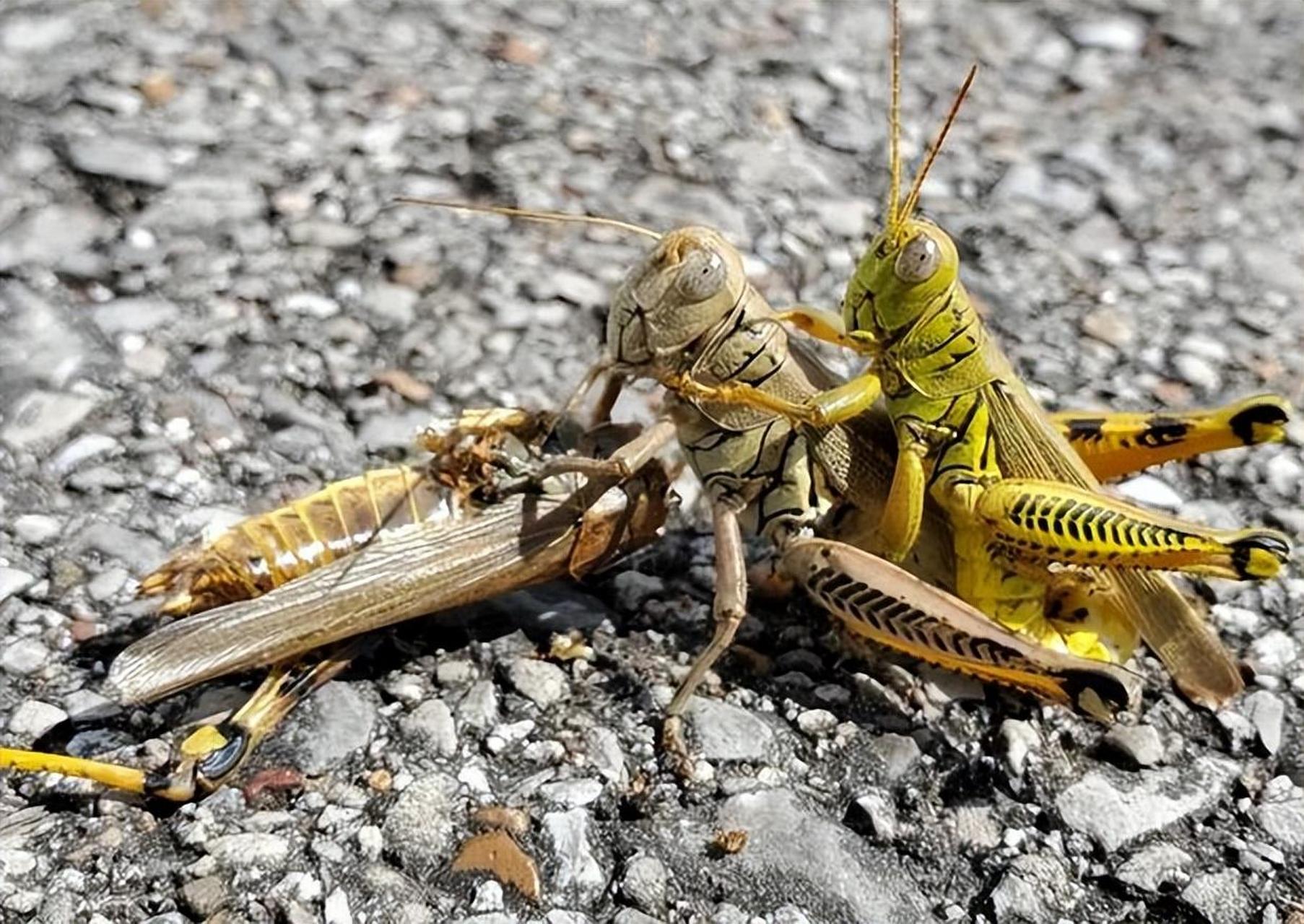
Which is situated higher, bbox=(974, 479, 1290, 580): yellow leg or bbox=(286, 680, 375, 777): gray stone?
bbox=(974, 479, 1290, 580): yellow leg

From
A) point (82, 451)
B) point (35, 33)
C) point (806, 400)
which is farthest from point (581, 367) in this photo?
point (35, 33)

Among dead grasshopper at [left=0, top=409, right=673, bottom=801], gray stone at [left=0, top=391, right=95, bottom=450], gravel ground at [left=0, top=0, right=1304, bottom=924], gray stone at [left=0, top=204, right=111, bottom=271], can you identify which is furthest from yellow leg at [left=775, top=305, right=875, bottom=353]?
gray stone at [left=0, top=204, right=111, bottom=271]

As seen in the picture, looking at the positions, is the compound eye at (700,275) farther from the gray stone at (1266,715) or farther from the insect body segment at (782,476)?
the gray stone at (1266,715)

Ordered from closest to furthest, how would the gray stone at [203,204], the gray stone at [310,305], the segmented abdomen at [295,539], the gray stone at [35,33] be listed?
1. the segmented abdomen at [295,539]
2. the gray stone at [310,305]
3. the gray stone at [203,204]
4. the gray stone at [35,33]

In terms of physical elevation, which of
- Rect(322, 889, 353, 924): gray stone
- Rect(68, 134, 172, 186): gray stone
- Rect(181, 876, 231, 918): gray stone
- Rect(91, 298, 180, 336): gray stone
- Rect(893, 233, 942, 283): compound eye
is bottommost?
Rect(322, 889, 353, 924): gray stone

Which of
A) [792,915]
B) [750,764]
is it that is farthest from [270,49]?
[792,915]

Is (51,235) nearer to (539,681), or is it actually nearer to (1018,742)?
(539,681)

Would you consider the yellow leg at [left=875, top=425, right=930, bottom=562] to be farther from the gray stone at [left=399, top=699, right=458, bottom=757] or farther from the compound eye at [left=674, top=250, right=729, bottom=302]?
the gray stone at [left=399, top=699, right=458, bottom=757]

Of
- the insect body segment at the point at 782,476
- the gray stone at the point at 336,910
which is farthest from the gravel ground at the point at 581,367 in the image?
the insect body segment at the point at 782,476
